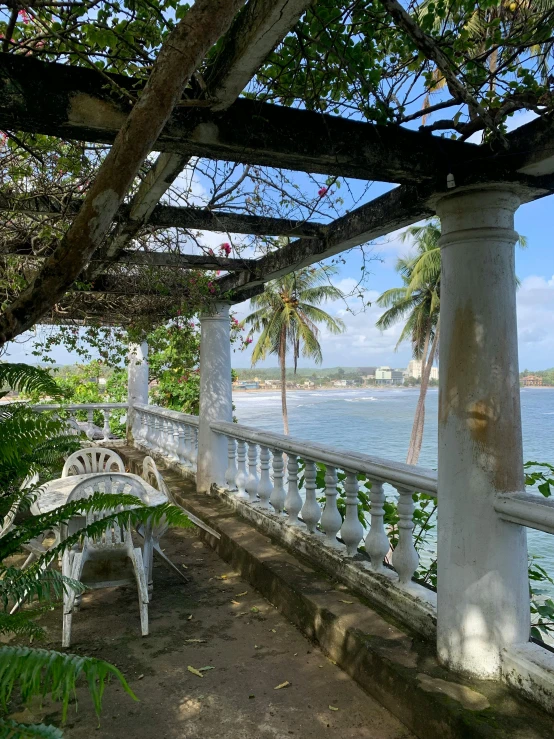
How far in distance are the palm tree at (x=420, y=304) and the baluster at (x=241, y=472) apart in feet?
64.5

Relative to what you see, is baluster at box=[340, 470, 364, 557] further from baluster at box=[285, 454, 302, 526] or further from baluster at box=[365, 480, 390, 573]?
baluster at box=[285, 454, 302, 526]

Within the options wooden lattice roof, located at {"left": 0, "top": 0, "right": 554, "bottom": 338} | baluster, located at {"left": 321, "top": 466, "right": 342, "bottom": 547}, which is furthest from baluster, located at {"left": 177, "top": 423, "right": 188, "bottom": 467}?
wooden lattice roof, located at {"left": 0, "top": 0, "right": 554, "bottom": 338}

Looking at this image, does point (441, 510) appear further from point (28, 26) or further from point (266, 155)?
point (28, 26)

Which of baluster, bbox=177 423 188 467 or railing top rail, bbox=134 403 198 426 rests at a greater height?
railing top rail, bbox=134 403 198 426

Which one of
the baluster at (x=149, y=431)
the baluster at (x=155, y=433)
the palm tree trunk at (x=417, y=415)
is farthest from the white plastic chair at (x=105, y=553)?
the palm tree trunk at (x=417, y=415)

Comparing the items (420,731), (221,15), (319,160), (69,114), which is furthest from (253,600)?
(221,15)

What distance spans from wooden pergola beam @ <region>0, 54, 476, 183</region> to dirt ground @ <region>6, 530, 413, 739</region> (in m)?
2.29

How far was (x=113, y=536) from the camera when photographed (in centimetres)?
384

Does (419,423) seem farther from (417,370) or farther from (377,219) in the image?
(377,219)

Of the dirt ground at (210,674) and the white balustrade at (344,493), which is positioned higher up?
the white balustrade at (344,493)

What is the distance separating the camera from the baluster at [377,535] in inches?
135

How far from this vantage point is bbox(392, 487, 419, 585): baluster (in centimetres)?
312

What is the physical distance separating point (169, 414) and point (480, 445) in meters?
6.62

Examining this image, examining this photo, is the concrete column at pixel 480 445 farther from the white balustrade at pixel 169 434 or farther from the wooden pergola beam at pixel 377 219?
the white balustrade at pixel 169 434
